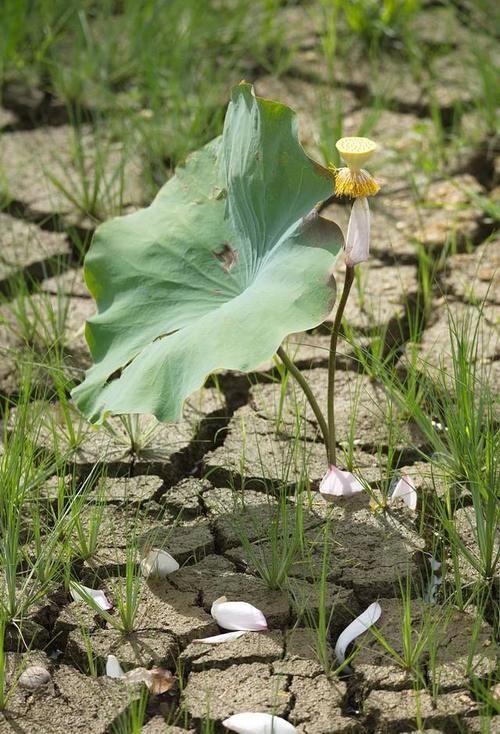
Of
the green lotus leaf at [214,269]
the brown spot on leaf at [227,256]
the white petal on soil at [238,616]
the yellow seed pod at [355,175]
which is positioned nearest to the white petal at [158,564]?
the white petal on soil at [238,616]

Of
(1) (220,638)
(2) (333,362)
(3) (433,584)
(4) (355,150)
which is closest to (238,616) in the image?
(1) (220,638)

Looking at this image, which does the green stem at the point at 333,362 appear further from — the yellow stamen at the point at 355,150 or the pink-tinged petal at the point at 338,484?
the yellow stamen at the point at 355,150

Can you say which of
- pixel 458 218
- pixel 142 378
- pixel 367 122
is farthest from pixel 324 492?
pixel 367 122

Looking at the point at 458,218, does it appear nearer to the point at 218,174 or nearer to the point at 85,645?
the point at 218,174

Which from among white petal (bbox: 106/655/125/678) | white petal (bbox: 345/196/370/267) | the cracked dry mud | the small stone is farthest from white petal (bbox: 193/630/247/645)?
white petal (bbox: 345/196/370/267)

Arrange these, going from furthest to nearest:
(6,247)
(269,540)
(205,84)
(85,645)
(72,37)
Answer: (72,37)
(205,84)
(6,247)
(269,540)
(85,645)

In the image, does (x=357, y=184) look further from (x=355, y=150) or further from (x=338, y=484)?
(x=338, y=484)
